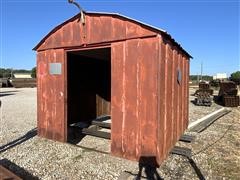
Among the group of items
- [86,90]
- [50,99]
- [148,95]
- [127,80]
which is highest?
[127,80]

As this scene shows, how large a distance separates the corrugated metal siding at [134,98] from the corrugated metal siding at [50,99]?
1857mm

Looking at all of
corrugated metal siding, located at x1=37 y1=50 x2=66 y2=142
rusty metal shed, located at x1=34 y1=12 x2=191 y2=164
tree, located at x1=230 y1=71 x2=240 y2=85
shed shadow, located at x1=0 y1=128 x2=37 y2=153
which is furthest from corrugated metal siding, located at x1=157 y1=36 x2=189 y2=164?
tree, located at x1=230 y1=71 x2=240 y2=85

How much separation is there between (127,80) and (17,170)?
2948 mm

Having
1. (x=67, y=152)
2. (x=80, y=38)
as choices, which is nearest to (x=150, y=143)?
(x=67, y=152)

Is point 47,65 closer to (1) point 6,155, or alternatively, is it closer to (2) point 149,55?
(1) point 6,155

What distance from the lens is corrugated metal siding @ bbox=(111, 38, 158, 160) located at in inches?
198

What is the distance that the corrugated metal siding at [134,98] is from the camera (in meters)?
5.04

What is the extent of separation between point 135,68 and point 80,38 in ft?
6.00

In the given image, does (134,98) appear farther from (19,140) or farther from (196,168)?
(19,140)

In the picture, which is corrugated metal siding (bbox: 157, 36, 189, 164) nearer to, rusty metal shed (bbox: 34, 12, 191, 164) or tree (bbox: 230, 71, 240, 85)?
rusty metal shed (bbox: 34, 12, 191, 164)

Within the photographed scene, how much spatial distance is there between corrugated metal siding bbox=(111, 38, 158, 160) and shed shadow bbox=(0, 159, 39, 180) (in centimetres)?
190

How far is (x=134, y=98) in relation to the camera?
531 centimetres

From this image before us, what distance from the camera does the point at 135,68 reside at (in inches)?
208

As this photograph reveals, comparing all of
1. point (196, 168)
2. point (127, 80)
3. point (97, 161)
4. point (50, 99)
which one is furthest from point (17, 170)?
point (196, 168)
